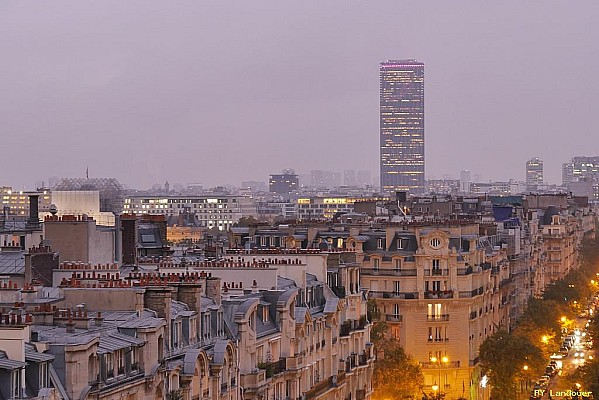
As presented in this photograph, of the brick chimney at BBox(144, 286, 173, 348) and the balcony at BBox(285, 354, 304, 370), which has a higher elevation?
the brick chimney at BBox(144, 286, 173, 348)

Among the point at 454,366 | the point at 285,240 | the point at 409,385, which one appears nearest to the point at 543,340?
the point at 454,366

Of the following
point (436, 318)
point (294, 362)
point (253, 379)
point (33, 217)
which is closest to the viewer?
point (253, 379)

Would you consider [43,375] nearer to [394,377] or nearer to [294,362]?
[294,362]

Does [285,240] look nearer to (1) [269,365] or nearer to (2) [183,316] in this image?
(1) [269,365]

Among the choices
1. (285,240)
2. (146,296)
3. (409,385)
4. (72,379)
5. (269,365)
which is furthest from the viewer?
(285,240)

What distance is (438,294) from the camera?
9219 centimetres

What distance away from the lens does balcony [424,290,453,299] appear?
91.9 metres

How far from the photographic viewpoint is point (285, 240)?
90.6m

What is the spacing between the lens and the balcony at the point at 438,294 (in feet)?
302

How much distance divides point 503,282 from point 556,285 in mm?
29563

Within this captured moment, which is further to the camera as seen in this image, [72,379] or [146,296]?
[146,296]

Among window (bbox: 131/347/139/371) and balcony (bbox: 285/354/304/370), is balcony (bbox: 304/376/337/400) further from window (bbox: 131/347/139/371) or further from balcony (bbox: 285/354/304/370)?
window (bbox: 131/347/139/371)

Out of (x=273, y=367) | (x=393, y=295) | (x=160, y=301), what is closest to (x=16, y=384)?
(x=160, y=301)

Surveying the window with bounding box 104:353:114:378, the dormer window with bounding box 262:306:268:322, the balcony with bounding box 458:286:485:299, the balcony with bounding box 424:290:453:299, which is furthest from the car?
the window with bounding box 104:353:114:378
